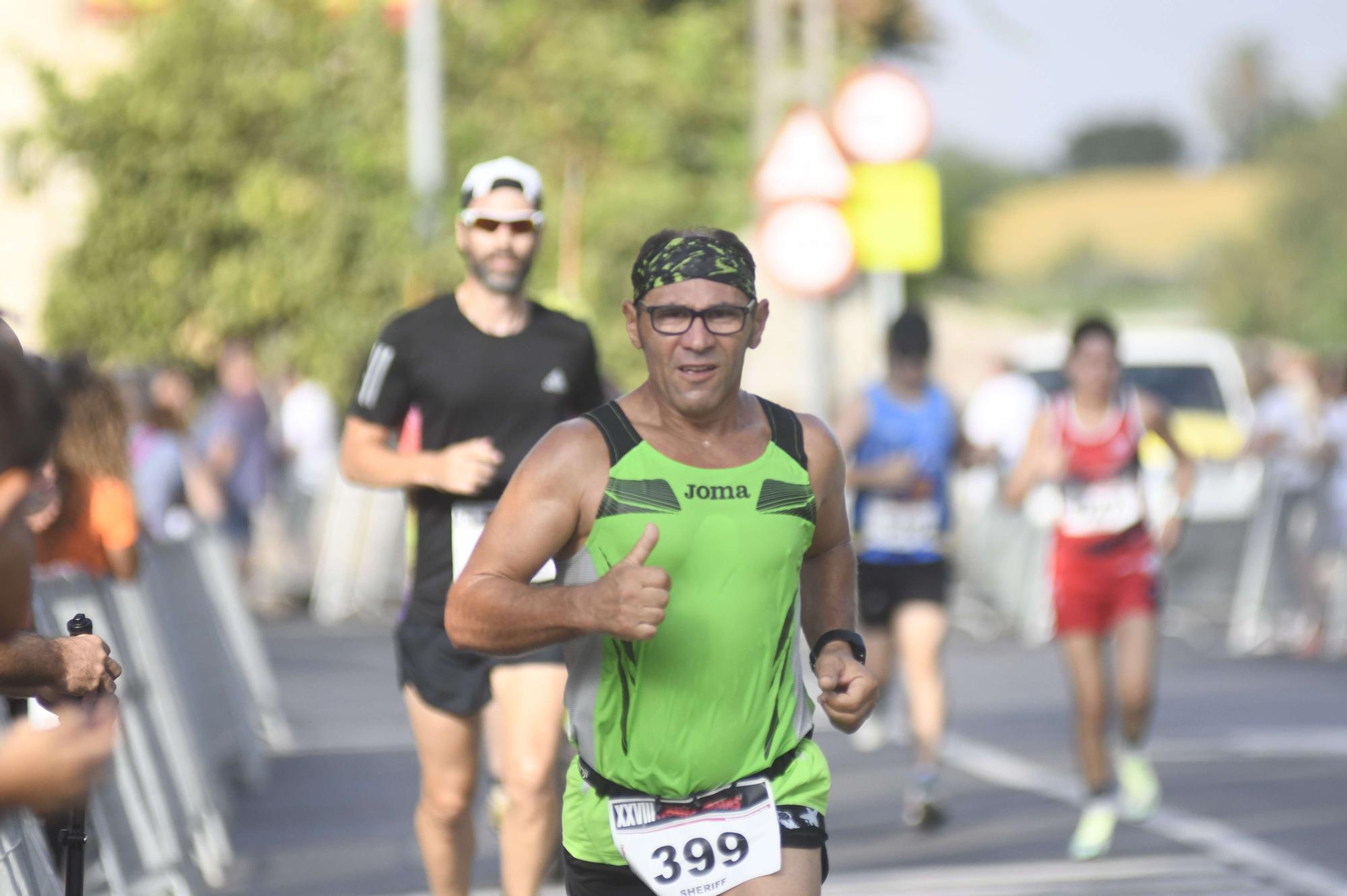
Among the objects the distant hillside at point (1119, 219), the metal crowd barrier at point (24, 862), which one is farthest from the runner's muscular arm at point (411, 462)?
the distant hillside at point (1119, 219)

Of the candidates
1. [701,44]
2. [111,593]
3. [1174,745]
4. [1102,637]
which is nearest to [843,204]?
[1174,745]

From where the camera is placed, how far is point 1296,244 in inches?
2776

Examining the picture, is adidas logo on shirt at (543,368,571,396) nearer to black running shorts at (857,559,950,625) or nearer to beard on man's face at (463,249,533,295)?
beard on man's face at (463,249,533,295)

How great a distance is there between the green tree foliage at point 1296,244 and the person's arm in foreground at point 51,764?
212 ft

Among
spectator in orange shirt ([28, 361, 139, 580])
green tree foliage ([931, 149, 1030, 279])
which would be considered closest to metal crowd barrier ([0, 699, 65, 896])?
spectator in orange shirt ([28, 361, 139, 580])

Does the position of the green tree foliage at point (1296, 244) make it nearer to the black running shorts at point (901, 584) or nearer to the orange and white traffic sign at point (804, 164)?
the orange and white traffic sign at point (804, 164)

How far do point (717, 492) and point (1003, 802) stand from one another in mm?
6249

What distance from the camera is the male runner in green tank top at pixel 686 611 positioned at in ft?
14.9

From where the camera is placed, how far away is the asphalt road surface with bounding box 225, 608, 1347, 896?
28.8 ft

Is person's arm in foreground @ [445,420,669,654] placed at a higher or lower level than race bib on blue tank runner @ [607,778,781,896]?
higher

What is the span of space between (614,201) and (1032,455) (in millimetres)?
20817

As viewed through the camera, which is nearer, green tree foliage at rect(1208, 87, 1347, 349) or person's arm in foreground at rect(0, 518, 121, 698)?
person's arm in foreground at rect(0, 518, 121, 698)

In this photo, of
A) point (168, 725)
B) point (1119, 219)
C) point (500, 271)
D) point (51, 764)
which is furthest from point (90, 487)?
point (1119, 219)

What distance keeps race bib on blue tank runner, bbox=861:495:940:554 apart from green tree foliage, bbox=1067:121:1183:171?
152927 millimetres
